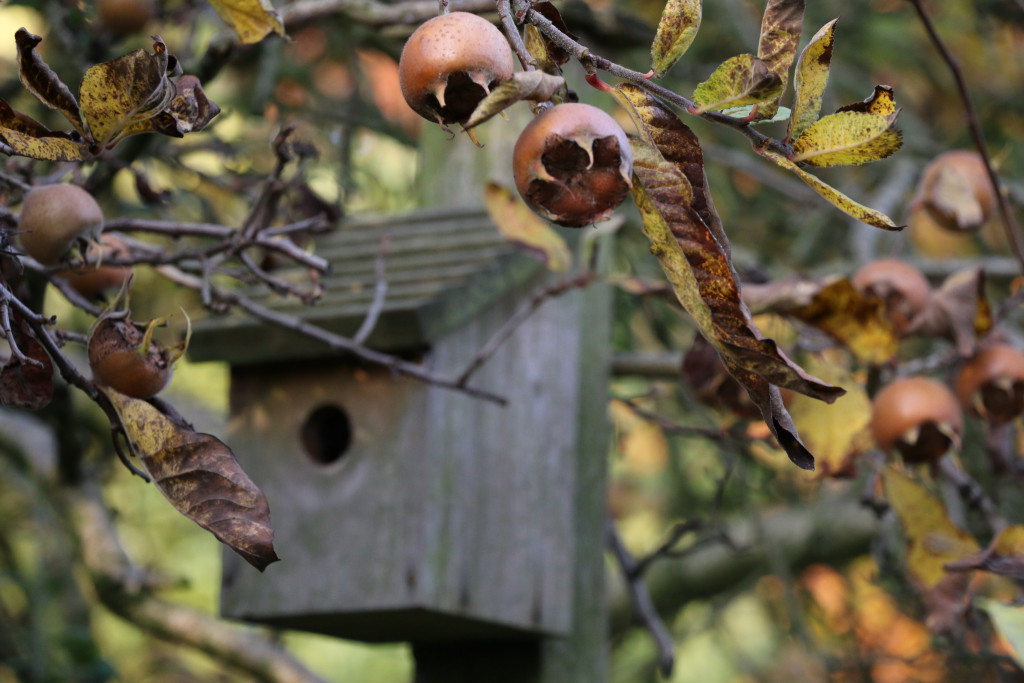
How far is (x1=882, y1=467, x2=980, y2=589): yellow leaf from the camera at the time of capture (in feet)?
6.44

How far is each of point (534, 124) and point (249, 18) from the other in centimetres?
65

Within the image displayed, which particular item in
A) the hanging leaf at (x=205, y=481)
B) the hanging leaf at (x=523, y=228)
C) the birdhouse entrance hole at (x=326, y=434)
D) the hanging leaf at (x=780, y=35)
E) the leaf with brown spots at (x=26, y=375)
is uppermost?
the hanging leaf at (x=523, y=228)

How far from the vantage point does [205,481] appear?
3.99 ft

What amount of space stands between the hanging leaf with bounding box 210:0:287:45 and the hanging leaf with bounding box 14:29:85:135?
1.00 ft

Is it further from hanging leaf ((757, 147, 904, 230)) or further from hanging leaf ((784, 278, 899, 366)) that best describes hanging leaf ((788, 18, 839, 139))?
hanging leaf ((784, 278, 899, 366))

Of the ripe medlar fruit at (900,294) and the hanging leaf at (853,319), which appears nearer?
the hanging leaf at (853,319)

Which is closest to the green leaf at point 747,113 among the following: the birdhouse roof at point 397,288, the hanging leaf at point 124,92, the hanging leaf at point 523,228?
the hanging leaf at point 124,92

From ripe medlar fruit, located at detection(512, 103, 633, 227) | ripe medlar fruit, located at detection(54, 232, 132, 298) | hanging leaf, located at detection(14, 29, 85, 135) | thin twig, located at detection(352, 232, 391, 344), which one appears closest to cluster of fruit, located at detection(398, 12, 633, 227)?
ripe medlar fruit, located at detection(512, 103, 633, 227)

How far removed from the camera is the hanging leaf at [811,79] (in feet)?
3.59

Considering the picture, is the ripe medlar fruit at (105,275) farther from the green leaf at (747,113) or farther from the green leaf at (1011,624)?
the green leaf at (1011,624)

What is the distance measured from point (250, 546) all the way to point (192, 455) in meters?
0.12

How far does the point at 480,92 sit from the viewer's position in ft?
3.43

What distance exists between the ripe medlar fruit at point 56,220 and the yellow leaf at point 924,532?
4.26 feet

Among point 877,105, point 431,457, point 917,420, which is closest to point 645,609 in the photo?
point 431,457
